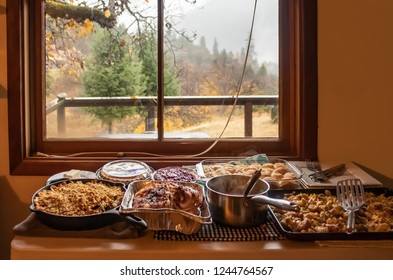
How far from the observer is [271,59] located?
174 cm

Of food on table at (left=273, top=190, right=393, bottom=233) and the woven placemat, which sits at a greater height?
food on table at (left=273, top=190, right=393, bottom=233)

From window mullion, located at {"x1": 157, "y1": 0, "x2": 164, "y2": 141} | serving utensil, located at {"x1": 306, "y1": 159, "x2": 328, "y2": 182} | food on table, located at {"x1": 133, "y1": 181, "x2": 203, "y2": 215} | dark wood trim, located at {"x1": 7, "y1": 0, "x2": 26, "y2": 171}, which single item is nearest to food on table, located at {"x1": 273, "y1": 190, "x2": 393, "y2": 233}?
serving utensil, located at {"x1": 306, "y1": 159, "x2": 328, "y2": 182}

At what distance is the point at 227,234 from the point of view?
1.11m

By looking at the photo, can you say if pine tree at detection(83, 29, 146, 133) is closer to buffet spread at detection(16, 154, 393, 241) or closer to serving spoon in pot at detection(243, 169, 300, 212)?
buffet spread at detection(16, 154, 393, 241)

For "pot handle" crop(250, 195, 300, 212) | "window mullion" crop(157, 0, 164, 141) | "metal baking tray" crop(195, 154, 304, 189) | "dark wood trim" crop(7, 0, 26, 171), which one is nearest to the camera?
"pot handle" crop(250, 195, 300, 212)

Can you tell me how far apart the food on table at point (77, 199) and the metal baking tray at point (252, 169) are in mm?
322

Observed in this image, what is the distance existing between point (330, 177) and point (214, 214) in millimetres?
507

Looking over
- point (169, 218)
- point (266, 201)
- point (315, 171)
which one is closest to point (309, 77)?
point (315, 171)

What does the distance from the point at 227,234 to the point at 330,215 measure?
29 centimetres

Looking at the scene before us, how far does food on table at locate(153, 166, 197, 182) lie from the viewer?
1398 millimetres

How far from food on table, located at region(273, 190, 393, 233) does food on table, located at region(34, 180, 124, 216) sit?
0.46 meters

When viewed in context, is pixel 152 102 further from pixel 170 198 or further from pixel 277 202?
pixel 277 202

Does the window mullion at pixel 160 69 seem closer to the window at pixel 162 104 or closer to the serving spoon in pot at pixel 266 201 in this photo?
the window at pixel 162 104

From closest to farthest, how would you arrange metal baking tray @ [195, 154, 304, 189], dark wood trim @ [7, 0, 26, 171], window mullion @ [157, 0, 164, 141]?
metal baking tray @ [195, 154, 304, 189], dark wood trim @ [7, 0, 26, 171], window mullion @ [157, 0, 164, 141]
